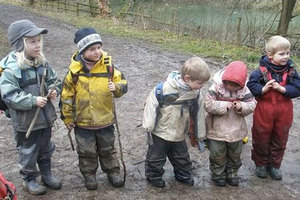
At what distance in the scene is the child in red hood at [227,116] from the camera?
3.40 m

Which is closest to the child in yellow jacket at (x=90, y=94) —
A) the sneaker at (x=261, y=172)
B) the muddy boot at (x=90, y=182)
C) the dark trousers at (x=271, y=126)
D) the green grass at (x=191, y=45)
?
the muddy boot at (x=90, y=182)

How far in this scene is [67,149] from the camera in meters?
4.40

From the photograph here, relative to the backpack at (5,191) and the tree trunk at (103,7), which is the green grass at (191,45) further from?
the backpack at (5,191)

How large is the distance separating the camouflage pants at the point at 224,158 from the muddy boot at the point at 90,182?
1.17m

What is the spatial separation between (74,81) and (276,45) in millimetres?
1916

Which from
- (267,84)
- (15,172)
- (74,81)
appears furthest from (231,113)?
(15,172)

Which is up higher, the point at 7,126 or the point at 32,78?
the point at 32,78

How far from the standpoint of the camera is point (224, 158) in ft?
12.0

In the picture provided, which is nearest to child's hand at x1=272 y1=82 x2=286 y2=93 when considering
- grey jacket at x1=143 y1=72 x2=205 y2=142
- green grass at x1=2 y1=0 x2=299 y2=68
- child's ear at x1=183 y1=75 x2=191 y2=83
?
grey jacket at x1=143 y1=72 x2=205 y2=142

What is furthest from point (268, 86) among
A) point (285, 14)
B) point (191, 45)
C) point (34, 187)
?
point (285, 14)

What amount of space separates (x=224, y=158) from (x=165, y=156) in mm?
593

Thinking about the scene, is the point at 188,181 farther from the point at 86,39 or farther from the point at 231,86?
the point at 86,39

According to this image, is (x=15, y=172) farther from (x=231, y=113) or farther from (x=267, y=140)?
(x=267, y=140)

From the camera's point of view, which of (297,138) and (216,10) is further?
(216,10)
